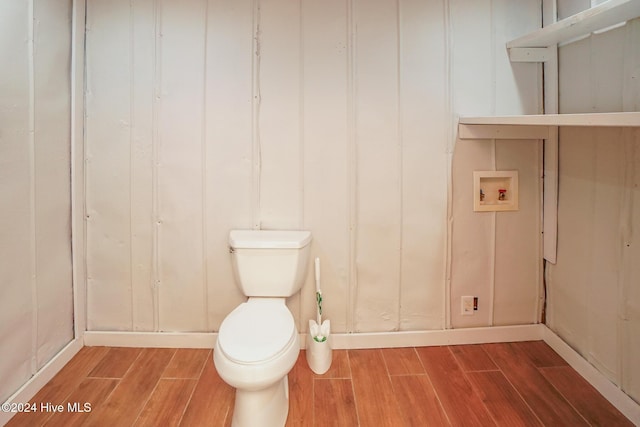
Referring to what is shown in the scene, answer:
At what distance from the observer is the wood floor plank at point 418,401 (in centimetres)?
171

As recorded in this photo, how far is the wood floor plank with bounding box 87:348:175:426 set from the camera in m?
1.71

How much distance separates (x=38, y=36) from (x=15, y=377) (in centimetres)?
156

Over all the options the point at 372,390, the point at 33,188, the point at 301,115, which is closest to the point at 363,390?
the point at 372,390

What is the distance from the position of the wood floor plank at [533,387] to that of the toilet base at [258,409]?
1.13 meters

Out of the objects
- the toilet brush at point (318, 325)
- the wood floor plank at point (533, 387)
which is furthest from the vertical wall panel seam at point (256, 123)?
the wood floor plank at point (533, 387)

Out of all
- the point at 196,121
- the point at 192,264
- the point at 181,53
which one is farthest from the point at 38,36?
the point at 192,264

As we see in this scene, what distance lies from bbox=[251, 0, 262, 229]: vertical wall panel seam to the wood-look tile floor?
0.87 meters

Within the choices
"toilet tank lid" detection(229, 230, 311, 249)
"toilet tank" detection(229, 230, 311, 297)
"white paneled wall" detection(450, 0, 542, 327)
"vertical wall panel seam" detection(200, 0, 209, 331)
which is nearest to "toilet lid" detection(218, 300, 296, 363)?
"toilet tank" detection(229, 230, 311, 297)

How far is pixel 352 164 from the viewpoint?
87.6 inches

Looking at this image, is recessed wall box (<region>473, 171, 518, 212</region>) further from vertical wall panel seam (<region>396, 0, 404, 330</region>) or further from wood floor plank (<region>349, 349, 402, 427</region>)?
wood floor plank (<region>349, 349, 402, 427</region>)

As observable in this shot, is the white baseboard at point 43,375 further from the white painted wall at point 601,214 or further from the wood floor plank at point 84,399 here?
the white painted wall at point 601,214

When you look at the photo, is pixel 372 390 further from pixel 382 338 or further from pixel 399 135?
pixel 399 135

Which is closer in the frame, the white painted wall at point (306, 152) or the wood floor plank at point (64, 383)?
the wood floor plank at point (64, 383)

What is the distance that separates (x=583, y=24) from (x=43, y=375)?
9.73 feet
